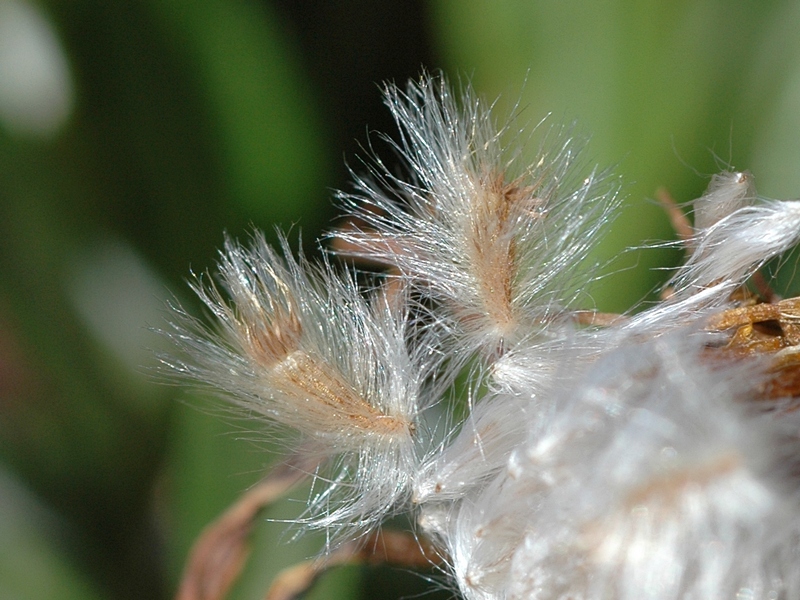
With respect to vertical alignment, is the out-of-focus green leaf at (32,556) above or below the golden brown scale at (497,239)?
below

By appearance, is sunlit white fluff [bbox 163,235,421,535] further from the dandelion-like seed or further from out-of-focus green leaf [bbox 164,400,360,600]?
out-of-focus green leaf [bbox 164,400,360,600]

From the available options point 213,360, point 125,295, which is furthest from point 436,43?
point 213,360

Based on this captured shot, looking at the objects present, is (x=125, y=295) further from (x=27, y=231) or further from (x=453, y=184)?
(x=453, y=184)

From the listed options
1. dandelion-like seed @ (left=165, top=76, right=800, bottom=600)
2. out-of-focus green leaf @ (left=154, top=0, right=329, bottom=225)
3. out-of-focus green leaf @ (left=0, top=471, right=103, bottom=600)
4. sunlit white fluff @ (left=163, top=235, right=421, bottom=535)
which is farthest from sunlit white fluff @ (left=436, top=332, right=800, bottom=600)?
out-of-focus green leaf @ (left=0, top=471, right=103, bottom=600)

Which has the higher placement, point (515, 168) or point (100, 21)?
point (100, 21)

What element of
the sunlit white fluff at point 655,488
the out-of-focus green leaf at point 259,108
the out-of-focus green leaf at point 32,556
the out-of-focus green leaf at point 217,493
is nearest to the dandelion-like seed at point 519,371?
the sunlit white fluff at point 655,488

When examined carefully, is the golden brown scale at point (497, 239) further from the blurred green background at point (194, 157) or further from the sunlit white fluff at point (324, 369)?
the blurred green background at point (194, 157)
